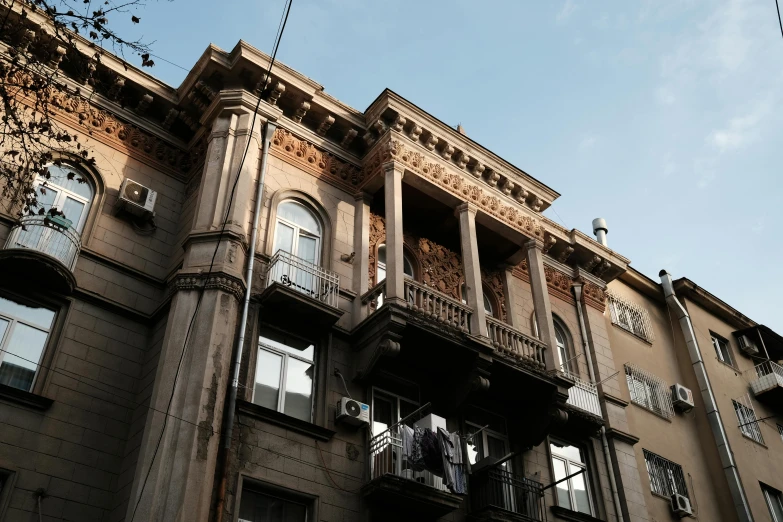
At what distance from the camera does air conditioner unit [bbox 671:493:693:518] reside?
19.2m

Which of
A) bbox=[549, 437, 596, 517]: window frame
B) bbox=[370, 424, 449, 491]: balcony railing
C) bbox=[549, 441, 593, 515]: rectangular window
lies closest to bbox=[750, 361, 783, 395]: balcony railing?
bbox=[549, 437, 596, 517]: window frame

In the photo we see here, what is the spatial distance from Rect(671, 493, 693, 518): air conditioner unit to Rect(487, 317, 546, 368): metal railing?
5.05 m

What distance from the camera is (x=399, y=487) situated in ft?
44.0

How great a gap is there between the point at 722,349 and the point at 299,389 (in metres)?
16.6

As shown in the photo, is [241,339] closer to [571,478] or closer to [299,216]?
[299,216]

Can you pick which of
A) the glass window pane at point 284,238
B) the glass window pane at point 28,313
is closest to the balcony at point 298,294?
the glass window pane at point 284,238

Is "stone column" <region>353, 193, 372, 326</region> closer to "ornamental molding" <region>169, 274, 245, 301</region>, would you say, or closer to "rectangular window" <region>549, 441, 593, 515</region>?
"ornamental molding" <region>169, 274, 245, 301</region>

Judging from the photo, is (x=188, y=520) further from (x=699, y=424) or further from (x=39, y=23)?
(x=699, y=424)

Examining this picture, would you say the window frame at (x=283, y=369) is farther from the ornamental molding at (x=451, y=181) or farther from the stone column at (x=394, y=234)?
the ornamental molding at (x=451, y=181)

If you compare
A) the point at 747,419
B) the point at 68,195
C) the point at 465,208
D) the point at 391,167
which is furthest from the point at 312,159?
the point at 747,419

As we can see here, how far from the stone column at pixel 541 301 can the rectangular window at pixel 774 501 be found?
8.74 m

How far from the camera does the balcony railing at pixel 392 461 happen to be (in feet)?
45.9

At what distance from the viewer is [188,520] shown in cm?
1117

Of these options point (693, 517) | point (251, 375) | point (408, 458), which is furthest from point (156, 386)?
point (693, 517)
